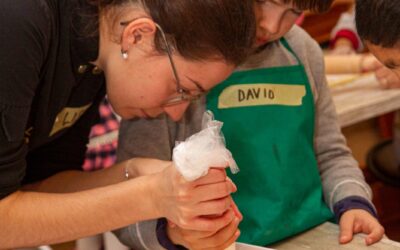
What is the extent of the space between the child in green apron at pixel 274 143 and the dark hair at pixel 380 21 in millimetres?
97

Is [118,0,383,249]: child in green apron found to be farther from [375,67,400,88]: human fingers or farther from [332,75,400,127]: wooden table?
[375,67,400,88]: human fingers

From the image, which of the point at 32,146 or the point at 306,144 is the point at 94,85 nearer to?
the point at 32,146

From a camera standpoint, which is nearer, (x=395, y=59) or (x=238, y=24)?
(x=238, y=24)

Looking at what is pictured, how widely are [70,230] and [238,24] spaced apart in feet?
1.47

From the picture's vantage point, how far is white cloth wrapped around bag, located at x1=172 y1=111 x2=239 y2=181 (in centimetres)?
86

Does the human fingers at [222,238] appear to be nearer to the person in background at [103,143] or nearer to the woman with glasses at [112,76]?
the woman with glasses at [112,76]

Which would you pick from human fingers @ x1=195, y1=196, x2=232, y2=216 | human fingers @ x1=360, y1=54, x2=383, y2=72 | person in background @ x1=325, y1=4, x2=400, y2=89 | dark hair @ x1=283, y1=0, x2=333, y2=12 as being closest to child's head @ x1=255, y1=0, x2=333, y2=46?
dark hair @ x1=283, y1=0, x2=333, y2=12

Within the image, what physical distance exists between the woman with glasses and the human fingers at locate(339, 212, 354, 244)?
12.8 inches

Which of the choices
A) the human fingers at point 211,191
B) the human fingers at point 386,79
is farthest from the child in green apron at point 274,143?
the human fingers at point 386,79

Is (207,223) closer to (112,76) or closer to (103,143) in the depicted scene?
(112,76)

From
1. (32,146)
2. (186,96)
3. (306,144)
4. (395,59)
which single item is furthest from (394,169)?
(32,146)

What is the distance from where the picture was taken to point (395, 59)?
1.05 meters

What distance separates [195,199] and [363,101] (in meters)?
1.00

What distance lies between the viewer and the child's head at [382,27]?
100 centimetres
